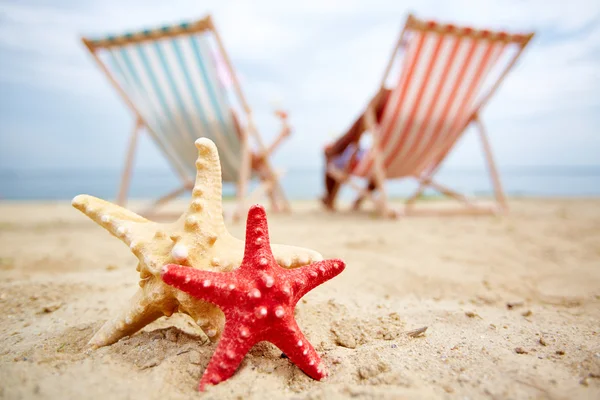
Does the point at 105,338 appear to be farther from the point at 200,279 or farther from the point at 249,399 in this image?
the point at 249,399

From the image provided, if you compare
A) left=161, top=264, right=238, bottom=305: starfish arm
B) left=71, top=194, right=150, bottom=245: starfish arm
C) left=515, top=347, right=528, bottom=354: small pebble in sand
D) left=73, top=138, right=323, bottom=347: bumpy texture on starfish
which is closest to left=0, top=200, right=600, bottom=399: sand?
left=515, top=347, right=528, bottom=354: small pebble in sand

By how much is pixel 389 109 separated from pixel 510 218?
2.23 meters

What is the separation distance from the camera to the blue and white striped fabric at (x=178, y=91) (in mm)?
4637

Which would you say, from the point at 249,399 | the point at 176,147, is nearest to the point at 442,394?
the point at 249,399

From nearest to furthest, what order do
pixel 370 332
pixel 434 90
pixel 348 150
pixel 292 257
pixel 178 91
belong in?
pixel 292 257 < pixel 370 332 < pixel 434 90 < pixel 178 91 < pixel 348 150

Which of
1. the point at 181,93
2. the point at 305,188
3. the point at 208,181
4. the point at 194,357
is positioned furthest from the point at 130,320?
the point at 305,188

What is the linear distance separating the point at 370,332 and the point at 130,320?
0.93 m

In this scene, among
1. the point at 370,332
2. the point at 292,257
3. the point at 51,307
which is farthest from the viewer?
the point at 51,307

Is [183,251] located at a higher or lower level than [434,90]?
lower

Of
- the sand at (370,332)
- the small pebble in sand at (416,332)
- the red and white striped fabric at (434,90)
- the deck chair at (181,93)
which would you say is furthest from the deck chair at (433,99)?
the small pebble in sand at (416,332)

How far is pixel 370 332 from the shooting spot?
150 centimetres

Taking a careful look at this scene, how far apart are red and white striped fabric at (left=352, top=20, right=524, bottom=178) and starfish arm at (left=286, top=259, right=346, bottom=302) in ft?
12.1

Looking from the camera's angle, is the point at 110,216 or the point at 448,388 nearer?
the point at 448,388

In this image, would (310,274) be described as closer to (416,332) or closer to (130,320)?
(416,332)
